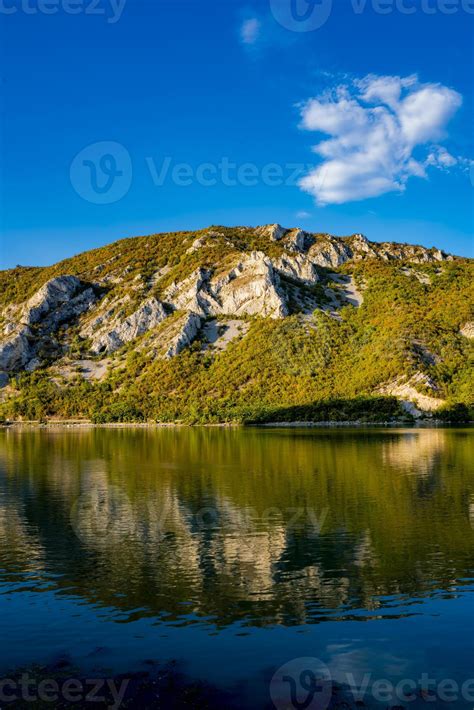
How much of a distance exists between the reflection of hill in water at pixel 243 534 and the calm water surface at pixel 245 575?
0.13 m

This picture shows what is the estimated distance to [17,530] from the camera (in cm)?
3525

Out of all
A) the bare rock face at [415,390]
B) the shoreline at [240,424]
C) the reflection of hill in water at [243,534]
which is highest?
the bare rock face at [415,390]

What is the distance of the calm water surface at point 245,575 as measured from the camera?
1823 centimetres

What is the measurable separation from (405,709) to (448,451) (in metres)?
68.7

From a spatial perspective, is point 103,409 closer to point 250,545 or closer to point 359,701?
point 250,545

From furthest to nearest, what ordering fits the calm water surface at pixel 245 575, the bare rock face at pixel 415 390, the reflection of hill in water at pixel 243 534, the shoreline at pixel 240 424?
the bare rock face at pixel 415 390 → the shoreline at pixel 240 424 → the reflection of hill in water at pixel 243 534 → the calm water surface at pixel 245 575

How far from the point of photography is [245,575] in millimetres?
25688

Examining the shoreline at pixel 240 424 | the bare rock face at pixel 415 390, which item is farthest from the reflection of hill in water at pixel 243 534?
the bare rock face at pixel 415 390

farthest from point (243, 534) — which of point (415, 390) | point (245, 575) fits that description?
point (415, 390)

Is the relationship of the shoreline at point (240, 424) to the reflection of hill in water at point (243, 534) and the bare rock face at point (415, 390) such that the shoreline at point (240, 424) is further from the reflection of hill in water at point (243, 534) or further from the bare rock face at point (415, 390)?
the reflection of hill in water at point (243, 534)

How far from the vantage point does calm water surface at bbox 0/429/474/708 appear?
18.2 m

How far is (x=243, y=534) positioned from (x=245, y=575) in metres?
7.74

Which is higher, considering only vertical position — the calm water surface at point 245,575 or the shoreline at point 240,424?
the calm water surface at point 245,575

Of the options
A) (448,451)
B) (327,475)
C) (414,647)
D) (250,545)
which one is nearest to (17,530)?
(250,545)
